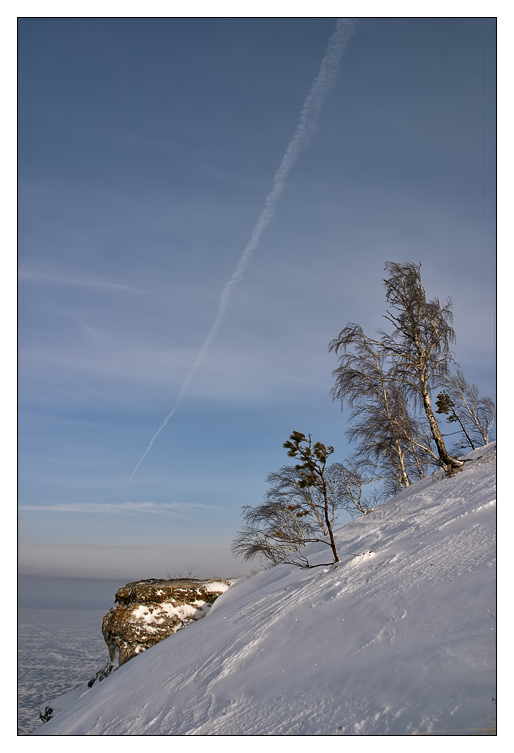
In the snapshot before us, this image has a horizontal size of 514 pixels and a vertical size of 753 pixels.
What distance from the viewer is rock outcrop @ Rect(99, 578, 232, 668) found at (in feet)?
33.8

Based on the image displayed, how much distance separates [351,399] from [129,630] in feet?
22.3

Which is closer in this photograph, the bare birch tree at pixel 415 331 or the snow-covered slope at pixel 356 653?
the snow-covered slope at pixel 356 653

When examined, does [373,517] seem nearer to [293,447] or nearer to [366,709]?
[293,447]

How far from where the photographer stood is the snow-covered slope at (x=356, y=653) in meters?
3.39

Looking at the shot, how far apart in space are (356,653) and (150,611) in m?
7.61

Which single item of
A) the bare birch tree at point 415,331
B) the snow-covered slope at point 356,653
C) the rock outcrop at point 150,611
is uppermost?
the bare birch tree at point 415,331

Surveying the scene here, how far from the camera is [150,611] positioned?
1072cm

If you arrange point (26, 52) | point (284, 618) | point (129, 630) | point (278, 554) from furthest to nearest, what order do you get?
point (278, 554), point (129, 630), point (26, 52), point (284, 618)

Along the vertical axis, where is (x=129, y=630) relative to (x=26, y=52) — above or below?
below

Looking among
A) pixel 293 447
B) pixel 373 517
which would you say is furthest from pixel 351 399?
pixel 293 447

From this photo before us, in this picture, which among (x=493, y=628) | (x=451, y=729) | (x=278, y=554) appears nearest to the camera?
(x=451, y=729)

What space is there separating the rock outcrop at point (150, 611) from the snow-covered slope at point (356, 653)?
2478 millimetres
